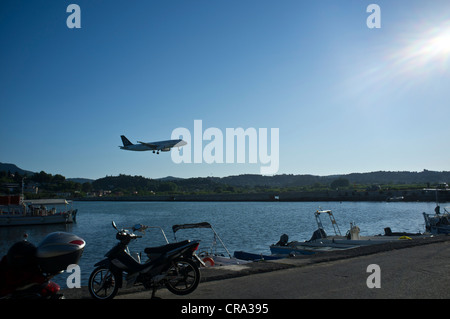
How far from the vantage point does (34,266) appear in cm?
638

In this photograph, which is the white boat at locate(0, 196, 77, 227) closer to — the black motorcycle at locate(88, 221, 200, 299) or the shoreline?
the black motorcycle at locate(88, 221, 200, 299)

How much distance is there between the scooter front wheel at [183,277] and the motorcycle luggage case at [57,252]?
1.87 meters

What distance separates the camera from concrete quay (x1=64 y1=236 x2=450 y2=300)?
24.8 feet

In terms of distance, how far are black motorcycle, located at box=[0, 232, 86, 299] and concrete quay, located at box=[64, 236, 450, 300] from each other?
4.69 feet

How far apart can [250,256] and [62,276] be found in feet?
36.7

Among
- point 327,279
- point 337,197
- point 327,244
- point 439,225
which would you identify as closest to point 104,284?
point 327,279

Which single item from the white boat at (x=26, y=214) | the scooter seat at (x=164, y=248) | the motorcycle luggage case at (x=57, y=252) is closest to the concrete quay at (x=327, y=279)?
the scooter seat at (x=164, y=248)

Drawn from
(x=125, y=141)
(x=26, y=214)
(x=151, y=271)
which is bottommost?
(x=26, y=214)

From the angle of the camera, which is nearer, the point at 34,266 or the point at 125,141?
the point at 34,266

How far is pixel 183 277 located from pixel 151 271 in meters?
0.66

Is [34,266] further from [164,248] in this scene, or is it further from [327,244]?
[327,244]

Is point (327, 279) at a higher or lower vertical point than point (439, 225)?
higher

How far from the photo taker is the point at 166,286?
7617mm

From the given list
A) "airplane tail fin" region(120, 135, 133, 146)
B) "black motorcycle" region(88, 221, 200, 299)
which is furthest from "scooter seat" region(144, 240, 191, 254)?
"airplane tail fin" region(120, 135, 133, 146)
